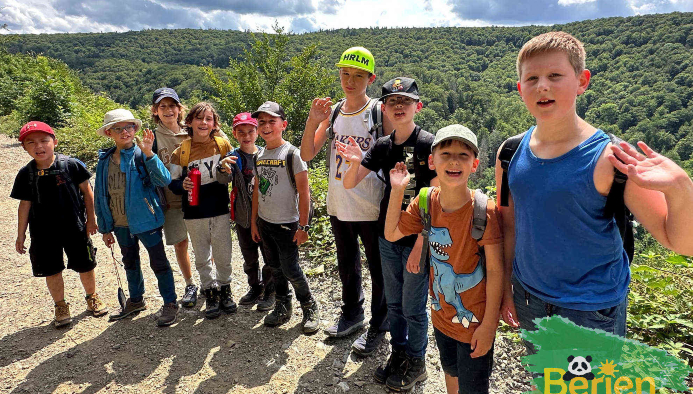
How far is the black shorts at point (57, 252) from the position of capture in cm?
369

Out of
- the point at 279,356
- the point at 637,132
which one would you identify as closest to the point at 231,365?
the point at 279,356

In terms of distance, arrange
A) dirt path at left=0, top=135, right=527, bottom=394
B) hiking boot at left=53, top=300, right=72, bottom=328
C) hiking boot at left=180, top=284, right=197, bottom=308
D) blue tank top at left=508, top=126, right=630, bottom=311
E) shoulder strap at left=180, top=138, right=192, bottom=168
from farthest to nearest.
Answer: hiking boot at left=180, top=284, right=197, bottom=308 → hiking boot at left=53, top=300, right=72, bottom=328 → shoulder strap at left=180, top=138, right=192, bottom=168 → dirt path at left=0, top=135, right=527, bottom=394 → blue tank top at left=508, top=126, right=630, bottom=311

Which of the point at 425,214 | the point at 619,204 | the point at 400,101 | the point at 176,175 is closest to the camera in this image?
the point at 619,204

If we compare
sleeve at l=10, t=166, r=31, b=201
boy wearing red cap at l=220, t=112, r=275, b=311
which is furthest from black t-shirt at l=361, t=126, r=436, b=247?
sleeve at l=10, t=166, r=31, b=201

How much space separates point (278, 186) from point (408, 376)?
194 centimetres

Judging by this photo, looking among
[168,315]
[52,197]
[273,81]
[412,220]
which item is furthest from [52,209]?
[273,81]

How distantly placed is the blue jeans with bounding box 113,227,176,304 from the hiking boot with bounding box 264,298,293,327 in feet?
3.63

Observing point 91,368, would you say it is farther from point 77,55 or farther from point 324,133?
point 77,55

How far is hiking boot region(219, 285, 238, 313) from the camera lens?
3.97 m

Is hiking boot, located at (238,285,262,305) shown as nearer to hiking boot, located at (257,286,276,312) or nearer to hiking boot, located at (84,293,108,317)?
hiking boot, located at (257,286,276,312)

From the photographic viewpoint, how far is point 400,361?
9.42ft

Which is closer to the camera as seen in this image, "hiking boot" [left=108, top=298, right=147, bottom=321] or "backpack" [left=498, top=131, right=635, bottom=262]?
"backpack" [left=498, top=131, right=635, bottom=262]

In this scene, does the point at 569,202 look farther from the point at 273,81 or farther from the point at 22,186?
the point at 273,81

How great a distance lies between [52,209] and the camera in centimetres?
365
